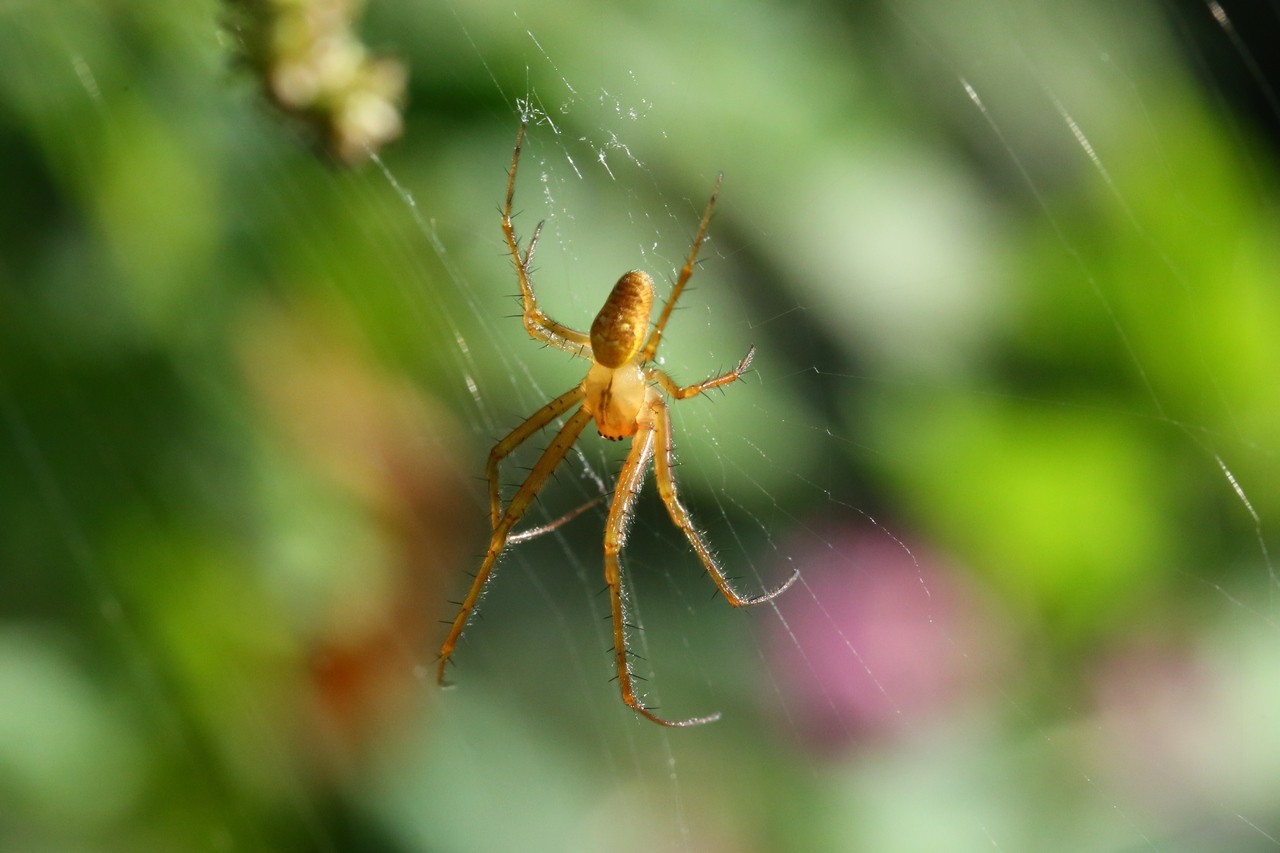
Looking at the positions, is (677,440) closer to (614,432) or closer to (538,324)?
(614,432)

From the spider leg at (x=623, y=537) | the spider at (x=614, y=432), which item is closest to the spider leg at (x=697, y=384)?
the spider at (x=614, y=432)

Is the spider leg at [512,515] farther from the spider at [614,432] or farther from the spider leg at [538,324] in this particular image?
the spider leg at [538,324]

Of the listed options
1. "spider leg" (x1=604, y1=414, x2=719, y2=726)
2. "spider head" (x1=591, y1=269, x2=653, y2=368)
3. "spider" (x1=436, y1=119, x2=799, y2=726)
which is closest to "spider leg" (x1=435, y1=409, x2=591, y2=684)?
"spider" (x1=436, y1=119, x2=799, y2=726)

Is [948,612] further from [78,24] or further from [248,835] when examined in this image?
[78,24]

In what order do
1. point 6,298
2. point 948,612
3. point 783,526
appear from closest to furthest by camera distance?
point 6,298 → point 948,612 → point 783,526

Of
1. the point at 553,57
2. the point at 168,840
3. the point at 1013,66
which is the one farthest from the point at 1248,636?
the point at 168,840

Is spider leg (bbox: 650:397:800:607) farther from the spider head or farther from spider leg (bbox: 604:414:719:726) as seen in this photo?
the spider head
